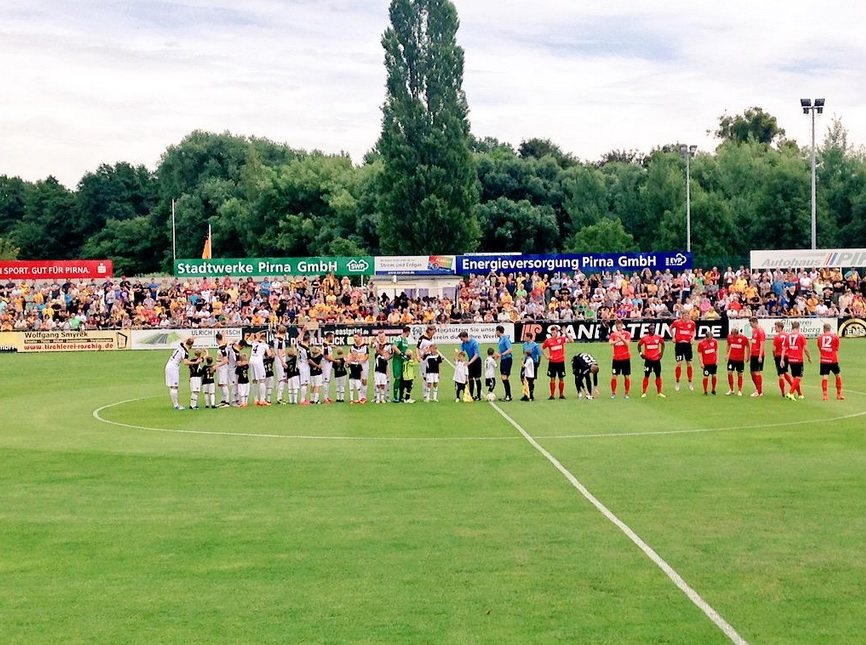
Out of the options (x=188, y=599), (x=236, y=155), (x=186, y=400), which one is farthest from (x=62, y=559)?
(x=236, y=155)

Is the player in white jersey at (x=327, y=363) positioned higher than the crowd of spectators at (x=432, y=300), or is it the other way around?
the crowd of spectators at (x=432, y=300)

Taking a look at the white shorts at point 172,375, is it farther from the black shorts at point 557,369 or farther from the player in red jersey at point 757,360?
the player in red jersey at point 757,360

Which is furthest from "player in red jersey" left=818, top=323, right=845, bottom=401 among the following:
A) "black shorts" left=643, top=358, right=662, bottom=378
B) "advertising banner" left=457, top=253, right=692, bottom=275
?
"advertising banner" left=457, top=253, right=692, bottom=275

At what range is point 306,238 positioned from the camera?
281ft

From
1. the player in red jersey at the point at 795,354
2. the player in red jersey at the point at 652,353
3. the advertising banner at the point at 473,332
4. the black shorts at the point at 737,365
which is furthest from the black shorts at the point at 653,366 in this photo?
the advertising banner at the point at 473,332

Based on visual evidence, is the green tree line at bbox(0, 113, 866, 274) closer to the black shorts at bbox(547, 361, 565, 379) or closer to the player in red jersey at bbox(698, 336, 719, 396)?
the player in red jersey at bbox(698, 336, 719, 396)

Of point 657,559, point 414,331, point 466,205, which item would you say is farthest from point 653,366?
point 466,205

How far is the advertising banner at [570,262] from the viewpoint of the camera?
184ft

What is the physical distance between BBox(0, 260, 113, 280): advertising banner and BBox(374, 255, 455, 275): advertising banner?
48.2 ft

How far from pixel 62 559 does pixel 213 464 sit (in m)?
6.47

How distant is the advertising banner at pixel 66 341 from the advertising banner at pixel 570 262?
1779 cm

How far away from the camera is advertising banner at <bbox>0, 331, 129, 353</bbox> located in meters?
49.1

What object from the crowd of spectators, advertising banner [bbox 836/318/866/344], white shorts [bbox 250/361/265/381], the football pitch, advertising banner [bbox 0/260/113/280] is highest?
advertising banner [bbox 0/260/113/280]

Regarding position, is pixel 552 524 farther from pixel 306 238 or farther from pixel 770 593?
pixel 306 238
